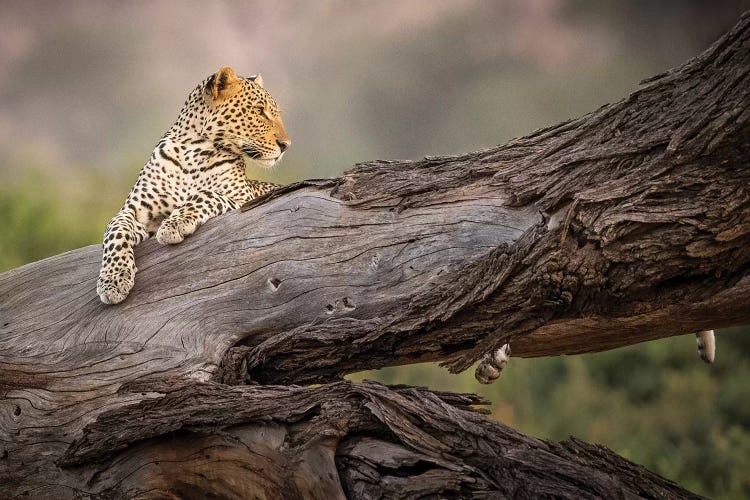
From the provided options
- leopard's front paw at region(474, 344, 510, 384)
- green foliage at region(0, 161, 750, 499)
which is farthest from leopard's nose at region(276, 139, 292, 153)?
green foliage at region(0, 161, 750, 499)

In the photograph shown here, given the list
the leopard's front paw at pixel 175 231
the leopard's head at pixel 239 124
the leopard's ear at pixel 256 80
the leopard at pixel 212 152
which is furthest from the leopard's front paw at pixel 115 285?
the leopard's ear at pixel 256 80

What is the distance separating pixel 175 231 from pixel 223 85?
116 cm

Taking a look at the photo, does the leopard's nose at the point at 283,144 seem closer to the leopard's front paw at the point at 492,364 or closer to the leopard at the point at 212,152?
the leopard at the point at 212,152

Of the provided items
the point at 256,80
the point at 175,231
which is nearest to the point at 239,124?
the point at 256,80

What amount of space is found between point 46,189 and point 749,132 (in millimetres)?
8841

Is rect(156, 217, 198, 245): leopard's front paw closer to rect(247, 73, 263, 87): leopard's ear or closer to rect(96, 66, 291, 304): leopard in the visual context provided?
rect(96, 66, 291, 304): leopard

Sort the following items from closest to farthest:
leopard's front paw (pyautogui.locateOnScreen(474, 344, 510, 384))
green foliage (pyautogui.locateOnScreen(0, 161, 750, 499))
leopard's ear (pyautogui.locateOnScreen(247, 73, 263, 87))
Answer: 1. leopard's front paw (pyautogui.locateOnScreen(474, 344, 510, 384))
2. leopard's ear (pyautogui.locateOnScreen(247, 73, 263, 87))
3. green foliage (pyautogui.locateOnScreen(0, 161, 750, 499))

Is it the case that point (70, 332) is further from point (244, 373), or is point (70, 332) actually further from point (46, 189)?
point (46, 189)

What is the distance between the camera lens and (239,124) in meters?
4.91

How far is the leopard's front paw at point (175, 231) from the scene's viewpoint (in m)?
4.11

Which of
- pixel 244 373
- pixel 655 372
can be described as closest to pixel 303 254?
pixel 244 373

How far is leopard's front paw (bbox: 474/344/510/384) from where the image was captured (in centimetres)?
400

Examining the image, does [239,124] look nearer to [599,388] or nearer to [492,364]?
[492,364]

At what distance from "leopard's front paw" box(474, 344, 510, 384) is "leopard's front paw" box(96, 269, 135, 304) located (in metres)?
1.66
